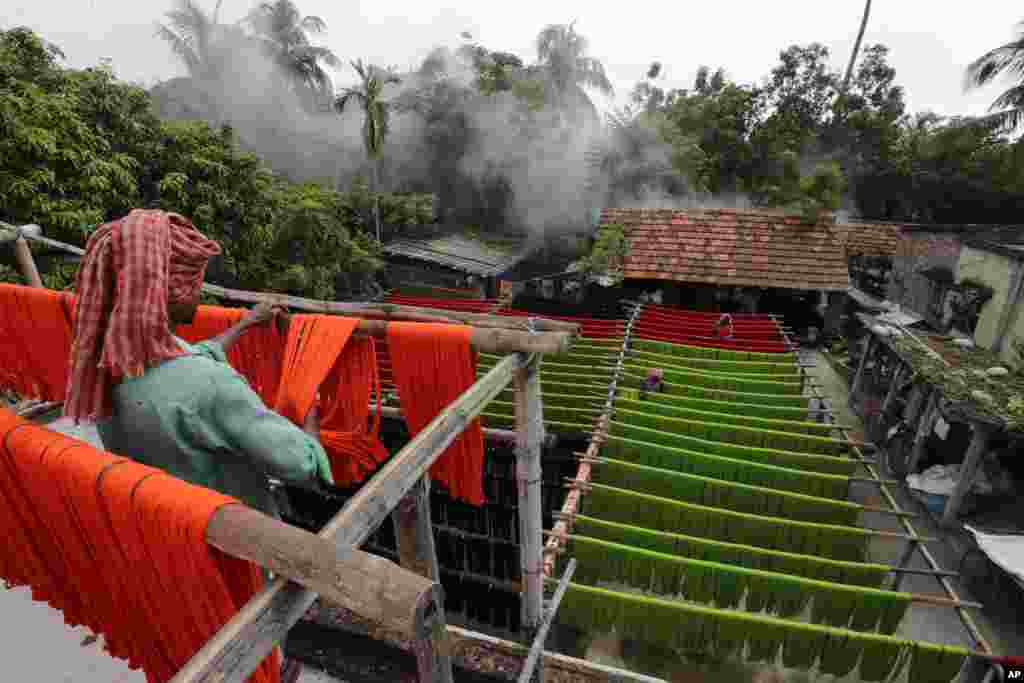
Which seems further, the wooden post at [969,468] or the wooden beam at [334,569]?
the wooden post at [969,468]

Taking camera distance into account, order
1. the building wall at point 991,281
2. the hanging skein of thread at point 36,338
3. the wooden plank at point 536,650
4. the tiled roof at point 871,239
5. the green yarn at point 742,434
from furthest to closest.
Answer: the tiled roof at point 871,239, the building wall at point 991,281, the green yarn at point 742,434, the wooden plank at point 536,650, the hanging skein of thread at point 36,338

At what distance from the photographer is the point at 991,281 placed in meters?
12.8

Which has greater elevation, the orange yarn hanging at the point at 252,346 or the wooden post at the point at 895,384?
the orange yarn hanging at the point at 252,346

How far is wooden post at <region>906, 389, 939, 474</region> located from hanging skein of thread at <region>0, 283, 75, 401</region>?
470 inches

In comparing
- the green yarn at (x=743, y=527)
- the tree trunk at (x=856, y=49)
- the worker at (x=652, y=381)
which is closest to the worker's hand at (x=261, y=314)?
the green yarn at (x=743, y=527)

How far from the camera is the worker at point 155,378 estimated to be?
1.72 m

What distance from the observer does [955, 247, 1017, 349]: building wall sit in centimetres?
1216

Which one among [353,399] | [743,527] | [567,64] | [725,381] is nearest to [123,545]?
[353,399]

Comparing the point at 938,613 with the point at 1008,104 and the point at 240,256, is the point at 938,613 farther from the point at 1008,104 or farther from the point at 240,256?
the point at 1008,104

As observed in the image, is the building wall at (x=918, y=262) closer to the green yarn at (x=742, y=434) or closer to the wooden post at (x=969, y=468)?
the wooden post at (x=969, y=468)

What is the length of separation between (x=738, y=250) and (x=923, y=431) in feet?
21.0

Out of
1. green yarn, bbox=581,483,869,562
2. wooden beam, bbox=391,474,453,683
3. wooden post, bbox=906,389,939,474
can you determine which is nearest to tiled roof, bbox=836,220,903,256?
wooden post, bbox=906,389,939,474

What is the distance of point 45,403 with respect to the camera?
12.7 feet

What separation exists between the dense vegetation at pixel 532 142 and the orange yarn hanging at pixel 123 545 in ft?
37.4
